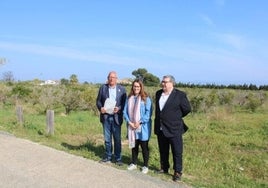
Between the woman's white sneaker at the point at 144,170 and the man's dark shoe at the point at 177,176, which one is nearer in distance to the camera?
the man's dark shoe at the point at 177,176

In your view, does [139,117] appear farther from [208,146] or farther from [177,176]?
[208,146]

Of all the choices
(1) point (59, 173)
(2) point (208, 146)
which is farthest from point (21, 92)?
(1) point (59, 173)

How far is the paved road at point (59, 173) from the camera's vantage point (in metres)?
6.49

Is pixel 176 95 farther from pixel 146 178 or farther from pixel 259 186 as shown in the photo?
pixel 259 186

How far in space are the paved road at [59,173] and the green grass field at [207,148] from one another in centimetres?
Result: 52

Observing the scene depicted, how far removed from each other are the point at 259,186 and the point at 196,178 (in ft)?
3.76

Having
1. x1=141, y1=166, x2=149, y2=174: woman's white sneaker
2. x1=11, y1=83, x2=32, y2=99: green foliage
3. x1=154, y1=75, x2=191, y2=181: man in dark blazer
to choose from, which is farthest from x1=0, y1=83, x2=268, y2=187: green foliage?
x1=11, y1=83, x2=32, y2=99: green foliage

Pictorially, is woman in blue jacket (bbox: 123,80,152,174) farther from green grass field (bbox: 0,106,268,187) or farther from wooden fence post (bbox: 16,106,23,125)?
wooden fence post (bbox: 16,106,23,125)

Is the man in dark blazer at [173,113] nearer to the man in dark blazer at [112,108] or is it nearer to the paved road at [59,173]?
the paved road at [59,173]

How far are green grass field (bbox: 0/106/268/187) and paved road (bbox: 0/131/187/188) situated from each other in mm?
524

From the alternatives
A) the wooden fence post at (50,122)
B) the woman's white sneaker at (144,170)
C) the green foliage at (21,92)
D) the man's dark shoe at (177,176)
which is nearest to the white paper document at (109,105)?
the woman's white sneaker at (144,170)

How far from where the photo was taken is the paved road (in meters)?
6.49

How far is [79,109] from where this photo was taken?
78.2 ft

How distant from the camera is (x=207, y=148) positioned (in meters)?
10.7
